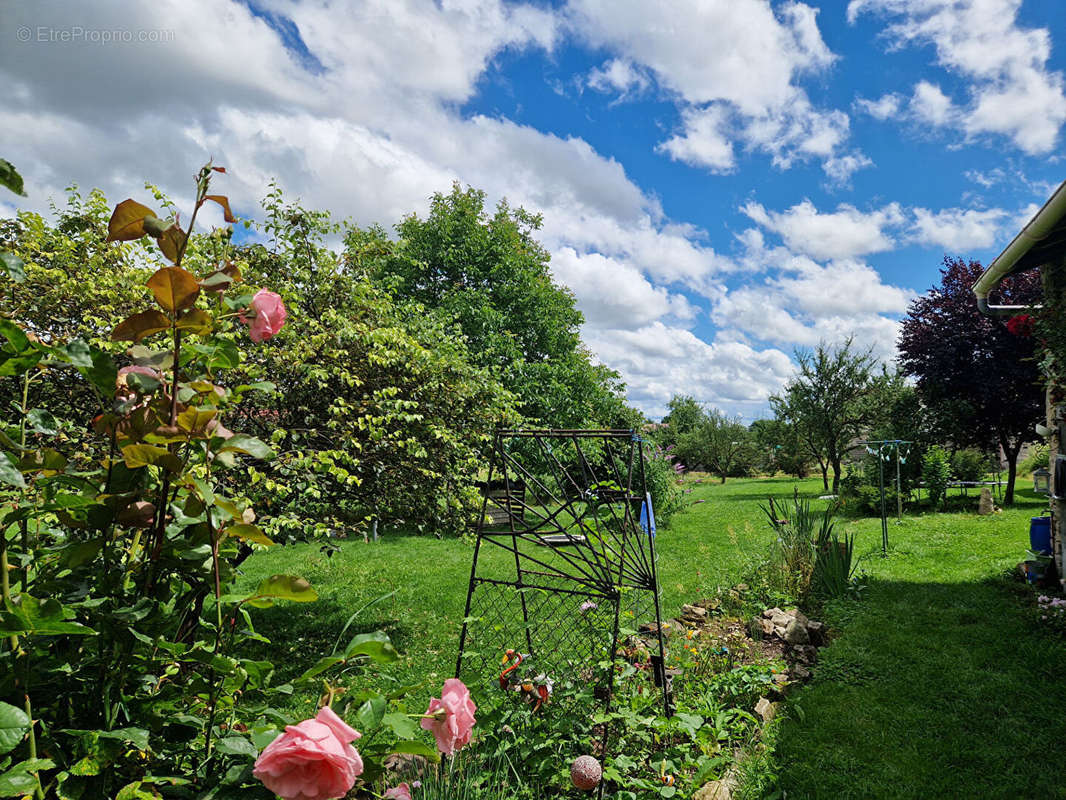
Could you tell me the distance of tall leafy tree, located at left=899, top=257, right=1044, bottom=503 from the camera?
35.7 ft

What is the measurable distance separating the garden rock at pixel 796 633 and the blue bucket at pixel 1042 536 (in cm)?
326

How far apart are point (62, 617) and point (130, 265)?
4.25 metres

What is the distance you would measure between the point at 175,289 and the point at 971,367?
14.3 metres

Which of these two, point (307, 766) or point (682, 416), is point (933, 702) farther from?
point (682, 416)

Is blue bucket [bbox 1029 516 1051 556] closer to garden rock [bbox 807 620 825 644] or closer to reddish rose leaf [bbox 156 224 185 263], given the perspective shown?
garden rock [bbox 807 620 825 644]

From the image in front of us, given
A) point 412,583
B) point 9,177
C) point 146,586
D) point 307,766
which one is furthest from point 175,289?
point 412,583

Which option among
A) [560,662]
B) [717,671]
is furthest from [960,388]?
[560,662]

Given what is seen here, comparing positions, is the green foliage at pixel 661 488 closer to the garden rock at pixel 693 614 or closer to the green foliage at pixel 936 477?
the green foliage at pixel 936 477

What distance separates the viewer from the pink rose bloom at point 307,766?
0.65 meters

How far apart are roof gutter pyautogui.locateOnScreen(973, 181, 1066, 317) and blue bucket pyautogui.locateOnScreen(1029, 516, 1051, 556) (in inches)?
88.7

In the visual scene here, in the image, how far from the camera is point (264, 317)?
0.93 meters

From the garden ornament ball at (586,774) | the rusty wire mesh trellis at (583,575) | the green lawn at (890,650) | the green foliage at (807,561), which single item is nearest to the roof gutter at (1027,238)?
the green foliage at (807,561)

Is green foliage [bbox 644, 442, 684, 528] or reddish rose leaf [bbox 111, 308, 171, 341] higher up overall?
reddish rose leaf [bbox 111, 308, 171, 341]

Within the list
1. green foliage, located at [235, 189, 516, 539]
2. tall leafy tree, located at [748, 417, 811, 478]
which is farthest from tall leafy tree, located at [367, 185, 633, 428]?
green foliage, located at [235, 189, 516, 539]
